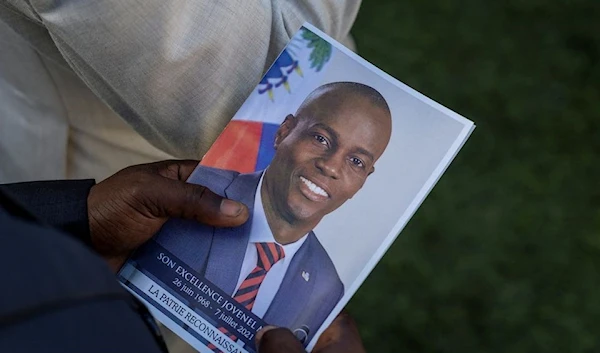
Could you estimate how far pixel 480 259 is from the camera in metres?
1.26

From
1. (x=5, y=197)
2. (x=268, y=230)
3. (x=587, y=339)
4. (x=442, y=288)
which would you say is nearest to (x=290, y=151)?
(x=268, y=230)

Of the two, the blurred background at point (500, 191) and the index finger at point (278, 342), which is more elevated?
the blurred background at point (500, 191)

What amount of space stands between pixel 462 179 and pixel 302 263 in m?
0.72

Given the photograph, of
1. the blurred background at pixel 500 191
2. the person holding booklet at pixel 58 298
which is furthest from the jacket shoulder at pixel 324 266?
the blurred background at pixel 500 191

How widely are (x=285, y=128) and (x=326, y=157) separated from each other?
1.8 inches

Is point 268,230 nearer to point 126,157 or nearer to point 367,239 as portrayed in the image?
point 367,239

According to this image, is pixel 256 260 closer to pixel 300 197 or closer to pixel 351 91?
pixel 300 197

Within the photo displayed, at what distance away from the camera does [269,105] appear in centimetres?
66

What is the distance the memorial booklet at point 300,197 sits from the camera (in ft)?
2.11

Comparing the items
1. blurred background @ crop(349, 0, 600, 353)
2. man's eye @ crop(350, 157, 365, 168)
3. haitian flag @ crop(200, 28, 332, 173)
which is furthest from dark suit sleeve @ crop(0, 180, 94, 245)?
blurred background @ crop(349, 0, 600, 353)

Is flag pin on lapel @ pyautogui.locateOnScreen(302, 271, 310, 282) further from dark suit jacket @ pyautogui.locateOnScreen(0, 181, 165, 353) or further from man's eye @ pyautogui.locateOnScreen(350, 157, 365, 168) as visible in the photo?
dark suit jacket @ pyautogui.locateOnScreen(0, 181, 165, 353)

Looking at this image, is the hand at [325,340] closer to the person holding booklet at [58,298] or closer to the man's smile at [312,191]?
the man's smile at [312,191]

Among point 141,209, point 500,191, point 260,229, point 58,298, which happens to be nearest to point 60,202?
point 141,209

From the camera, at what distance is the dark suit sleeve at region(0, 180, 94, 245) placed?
64 centimetres
